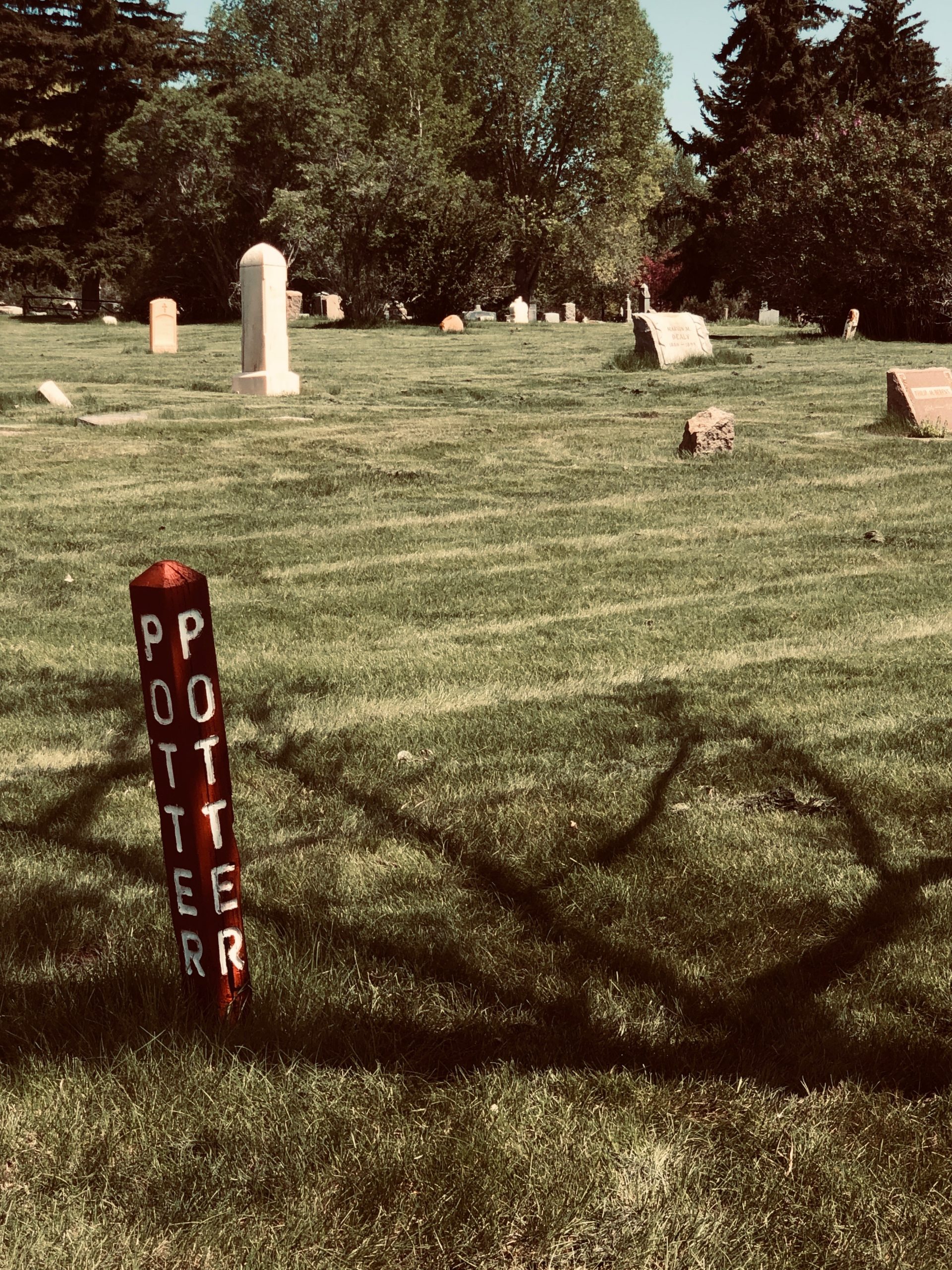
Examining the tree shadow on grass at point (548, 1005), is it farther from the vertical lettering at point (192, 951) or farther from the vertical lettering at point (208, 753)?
the vertical lettering at point (208, 753)

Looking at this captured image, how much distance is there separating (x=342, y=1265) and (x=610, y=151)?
187 ft

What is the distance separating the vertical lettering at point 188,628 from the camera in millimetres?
2160

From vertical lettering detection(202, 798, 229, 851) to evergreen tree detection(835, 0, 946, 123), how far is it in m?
47.9

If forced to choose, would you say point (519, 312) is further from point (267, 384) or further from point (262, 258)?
point (267, 384)

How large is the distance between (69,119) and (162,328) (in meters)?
23.0

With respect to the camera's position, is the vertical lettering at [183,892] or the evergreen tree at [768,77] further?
the evergreen tree at [768,77]

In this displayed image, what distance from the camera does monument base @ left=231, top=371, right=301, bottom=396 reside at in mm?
16281

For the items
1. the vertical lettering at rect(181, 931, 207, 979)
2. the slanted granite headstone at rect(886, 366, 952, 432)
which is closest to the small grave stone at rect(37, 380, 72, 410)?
the slanted granite headstone at rect(886, 366, 952, 432)

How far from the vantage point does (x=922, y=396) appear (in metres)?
13.2

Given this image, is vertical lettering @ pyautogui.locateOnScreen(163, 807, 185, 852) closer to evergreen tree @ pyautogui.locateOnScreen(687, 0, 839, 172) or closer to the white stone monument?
the white stone monument

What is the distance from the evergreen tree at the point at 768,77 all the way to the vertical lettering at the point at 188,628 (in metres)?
43.9

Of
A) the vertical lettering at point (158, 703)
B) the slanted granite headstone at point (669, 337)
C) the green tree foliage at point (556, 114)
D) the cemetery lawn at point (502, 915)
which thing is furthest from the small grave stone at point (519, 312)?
the vertical lettering at point (158, 703)

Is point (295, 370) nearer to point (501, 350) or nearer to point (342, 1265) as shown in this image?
point (501, 350)

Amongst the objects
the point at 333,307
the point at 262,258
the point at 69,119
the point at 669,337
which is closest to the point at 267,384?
the point at 262,258
